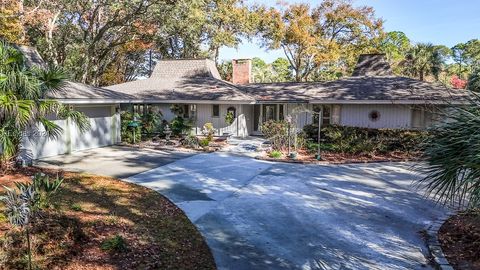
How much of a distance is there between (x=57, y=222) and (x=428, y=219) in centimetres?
738

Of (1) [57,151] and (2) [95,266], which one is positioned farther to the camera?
(1) [57,151]

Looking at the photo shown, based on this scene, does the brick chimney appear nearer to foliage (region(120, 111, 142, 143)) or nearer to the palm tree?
foliage (region(120, 111, 142, 143))

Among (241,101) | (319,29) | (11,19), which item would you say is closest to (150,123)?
(241,101)

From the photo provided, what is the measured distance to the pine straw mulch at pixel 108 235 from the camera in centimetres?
480

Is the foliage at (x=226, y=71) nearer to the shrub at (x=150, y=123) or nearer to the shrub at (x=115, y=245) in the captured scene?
the shrub at (x=150, y=123)

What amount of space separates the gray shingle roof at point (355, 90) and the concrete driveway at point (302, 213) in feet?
21.1

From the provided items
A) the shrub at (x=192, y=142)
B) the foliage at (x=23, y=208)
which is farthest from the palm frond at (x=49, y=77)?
the shrub at (x=192, y=142)

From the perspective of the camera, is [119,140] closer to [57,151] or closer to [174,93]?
[57,151]

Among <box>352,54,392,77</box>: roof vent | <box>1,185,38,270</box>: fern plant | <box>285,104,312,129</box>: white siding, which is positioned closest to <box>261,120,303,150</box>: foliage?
<box>285,104,312,129</box>: white siding

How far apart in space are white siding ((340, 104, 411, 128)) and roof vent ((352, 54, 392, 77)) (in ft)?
23.9

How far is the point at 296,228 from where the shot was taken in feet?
21.6

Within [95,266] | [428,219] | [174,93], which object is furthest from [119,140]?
[428,219]

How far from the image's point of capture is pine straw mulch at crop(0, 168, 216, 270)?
4.80 meters

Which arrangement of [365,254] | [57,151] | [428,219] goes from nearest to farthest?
[365,254], [428,219], [57,151]
